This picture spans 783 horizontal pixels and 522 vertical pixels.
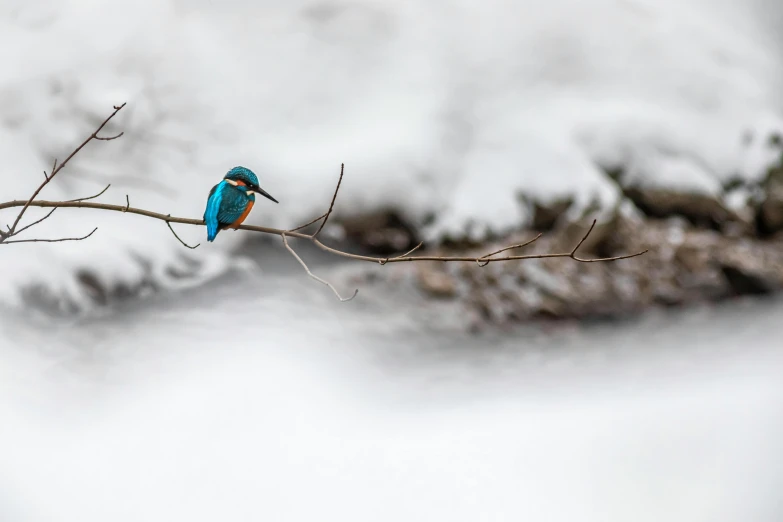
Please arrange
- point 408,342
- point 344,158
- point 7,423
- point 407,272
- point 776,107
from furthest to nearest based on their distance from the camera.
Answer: point 776,107
point 344,158
point 407,272
point 408,342
point 7,423


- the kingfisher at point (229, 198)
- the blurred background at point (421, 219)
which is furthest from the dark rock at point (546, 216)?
the kingfisher at point (229, 198)

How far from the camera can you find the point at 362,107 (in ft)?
19.3

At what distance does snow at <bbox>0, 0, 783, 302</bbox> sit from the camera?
504 centimetres

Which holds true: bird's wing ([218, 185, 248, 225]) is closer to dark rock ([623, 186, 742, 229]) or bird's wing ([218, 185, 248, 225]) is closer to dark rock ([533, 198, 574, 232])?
dark rock ([533, 198, 574, 232])

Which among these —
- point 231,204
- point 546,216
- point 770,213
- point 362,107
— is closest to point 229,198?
point 231,204

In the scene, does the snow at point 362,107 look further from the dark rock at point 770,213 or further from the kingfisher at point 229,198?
the kingfisher at point 229,198

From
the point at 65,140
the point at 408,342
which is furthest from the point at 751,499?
the point at 65,140

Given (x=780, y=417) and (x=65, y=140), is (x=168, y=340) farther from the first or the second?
(x=780, y=417)

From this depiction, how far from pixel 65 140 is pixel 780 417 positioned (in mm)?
5300

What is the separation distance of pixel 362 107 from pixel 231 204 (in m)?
4.15

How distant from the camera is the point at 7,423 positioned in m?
3.72

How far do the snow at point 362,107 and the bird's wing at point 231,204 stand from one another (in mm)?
3193

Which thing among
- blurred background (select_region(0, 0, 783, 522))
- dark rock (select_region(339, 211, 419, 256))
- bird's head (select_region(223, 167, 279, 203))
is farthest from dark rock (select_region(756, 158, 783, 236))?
bird's head (select_region(223, 167, 279, 203))

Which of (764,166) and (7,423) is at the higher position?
(764,166)
